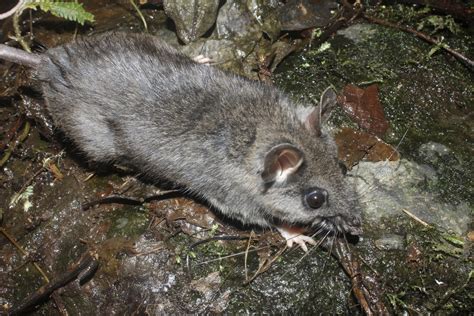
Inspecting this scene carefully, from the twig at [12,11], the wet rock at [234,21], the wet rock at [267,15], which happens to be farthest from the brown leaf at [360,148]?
the twig at [12,11]

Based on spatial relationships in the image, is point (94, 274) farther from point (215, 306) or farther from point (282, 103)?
point (282, 103)

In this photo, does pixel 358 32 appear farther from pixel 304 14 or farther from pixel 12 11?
pixel 12 11

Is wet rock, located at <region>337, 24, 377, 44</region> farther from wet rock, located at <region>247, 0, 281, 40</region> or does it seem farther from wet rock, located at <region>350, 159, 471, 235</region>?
wet rock, located at <region>350, 159, 471, 235</region>

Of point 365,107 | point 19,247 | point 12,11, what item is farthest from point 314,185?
point 12,11

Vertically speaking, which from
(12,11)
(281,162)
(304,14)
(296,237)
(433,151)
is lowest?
(296,237)

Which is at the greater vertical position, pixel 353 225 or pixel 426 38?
pixel 426 38

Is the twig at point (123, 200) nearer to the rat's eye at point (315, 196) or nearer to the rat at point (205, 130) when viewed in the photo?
the rat at point (205, 130)

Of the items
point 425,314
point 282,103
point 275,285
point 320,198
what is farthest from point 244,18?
point 425,314
